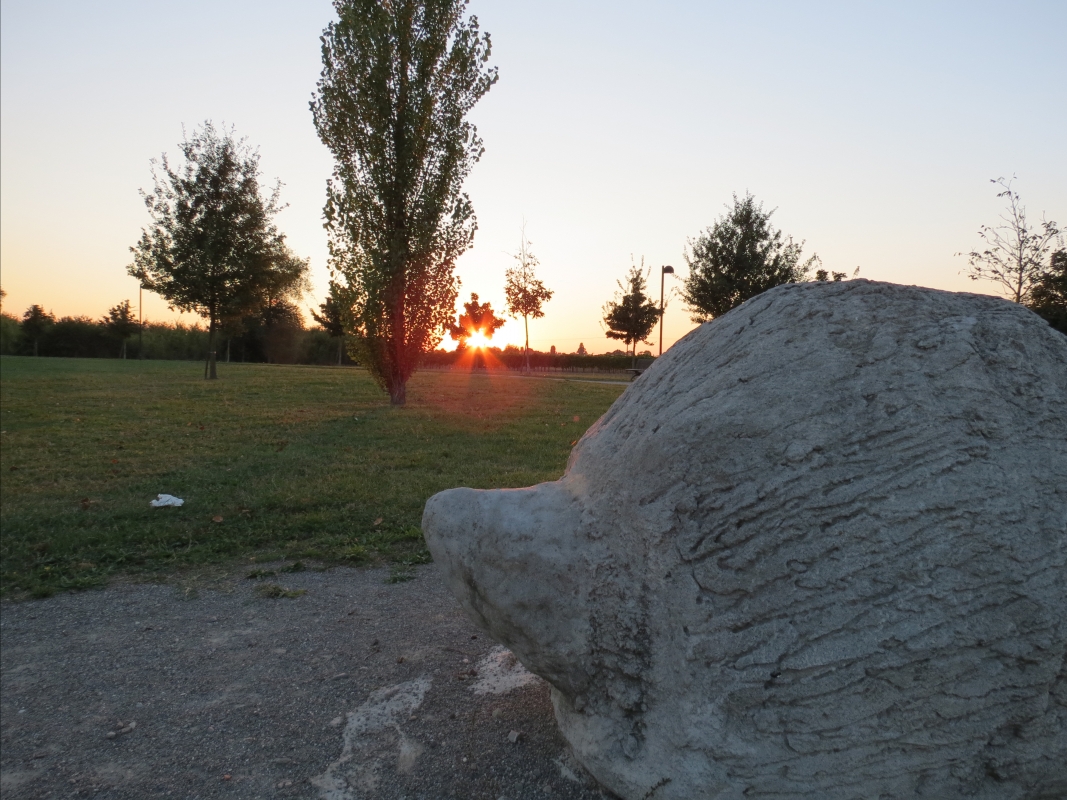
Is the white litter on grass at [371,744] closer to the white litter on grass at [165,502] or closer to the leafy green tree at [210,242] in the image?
the white litter on grass at [165,502]

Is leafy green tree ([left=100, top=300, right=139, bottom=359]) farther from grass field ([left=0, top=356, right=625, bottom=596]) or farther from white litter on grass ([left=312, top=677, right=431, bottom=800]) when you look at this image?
white litter on grass ([left=312, top=677, right=431, bottom=800])

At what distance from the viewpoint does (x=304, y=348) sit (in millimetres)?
54562

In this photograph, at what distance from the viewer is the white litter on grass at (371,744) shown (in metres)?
3.30

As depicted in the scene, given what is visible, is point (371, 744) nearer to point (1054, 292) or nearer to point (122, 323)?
point (1054, 292)

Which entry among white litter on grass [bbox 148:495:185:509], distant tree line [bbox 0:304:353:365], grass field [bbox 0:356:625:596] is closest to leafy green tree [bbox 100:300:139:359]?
distant tree line [bbox 0:304:353:365]

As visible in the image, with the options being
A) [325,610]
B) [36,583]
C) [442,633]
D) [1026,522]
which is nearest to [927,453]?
[1026,522]

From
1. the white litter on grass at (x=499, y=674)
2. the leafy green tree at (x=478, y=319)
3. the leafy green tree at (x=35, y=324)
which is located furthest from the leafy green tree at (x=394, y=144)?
the leafy green tree at (x=35, y=324)

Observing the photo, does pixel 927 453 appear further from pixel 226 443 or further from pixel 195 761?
pixel 226 443

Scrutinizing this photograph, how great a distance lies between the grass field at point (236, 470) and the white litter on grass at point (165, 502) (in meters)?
0.09

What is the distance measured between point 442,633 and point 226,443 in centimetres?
877

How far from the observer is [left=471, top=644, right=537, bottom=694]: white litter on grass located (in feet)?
13.5

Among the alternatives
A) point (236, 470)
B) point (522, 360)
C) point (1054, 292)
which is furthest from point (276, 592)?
point (522, 360)

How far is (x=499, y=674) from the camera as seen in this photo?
14.1 feet

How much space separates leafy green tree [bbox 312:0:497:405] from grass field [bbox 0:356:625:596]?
288 centimetres
